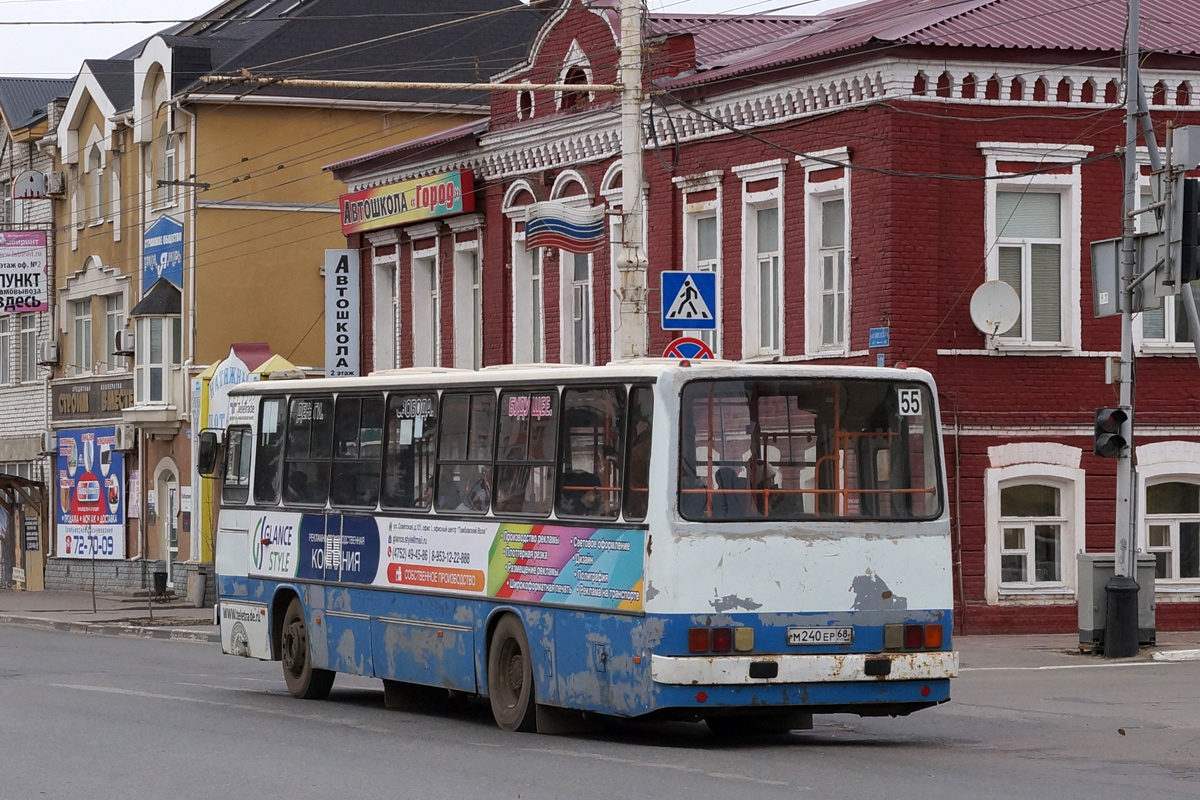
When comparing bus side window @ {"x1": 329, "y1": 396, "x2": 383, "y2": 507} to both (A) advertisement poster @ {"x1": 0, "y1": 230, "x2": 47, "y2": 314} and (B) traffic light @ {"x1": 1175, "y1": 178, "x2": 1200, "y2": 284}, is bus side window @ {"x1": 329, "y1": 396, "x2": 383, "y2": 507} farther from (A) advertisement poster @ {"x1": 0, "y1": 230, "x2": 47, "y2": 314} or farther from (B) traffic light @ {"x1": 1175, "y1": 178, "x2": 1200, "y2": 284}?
(A) advertisement poster @ {"x1": 0, "y1": 230, "x2": 47, "y2": 314}

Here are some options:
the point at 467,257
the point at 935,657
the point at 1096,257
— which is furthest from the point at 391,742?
the point at 467,257

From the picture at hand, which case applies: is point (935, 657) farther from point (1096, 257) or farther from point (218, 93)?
point (218, 93)

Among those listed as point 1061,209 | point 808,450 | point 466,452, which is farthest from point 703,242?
point 808,450

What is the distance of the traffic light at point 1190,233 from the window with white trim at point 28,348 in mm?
38676

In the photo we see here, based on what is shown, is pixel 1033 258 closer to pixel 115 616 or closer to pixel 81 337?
pixel 115 616

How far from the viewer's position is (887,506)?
14492 mm

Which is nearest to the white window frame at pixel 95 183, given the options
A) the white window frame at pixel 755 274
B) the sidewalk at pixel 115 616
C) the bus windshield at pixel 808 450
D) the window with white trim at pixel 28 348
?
the window with white trim at pixel 28 348

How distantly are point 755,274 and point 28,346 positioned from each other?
31.6 meters

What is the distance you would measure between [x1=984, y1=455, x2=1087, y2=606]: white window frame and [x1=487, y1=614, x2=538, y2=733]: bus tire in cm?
1187

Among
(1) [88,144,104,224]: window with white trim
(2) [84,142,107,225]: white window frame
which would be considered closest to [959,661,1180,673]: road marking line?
(2) [84,142,107,225]: white window frame

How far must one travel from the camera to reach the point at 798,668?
13891 millimetres

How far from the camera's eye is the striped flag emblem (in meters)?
26.5

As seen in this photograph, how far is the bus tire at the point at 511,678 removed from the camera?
15297 millimetres

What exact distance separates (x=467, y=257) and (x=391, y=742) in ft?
72.7
